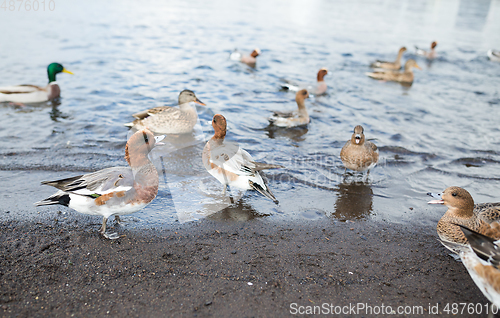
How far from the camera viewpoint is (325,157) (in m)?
7.25

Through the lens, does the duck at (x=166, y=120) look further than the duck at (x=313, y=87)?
No

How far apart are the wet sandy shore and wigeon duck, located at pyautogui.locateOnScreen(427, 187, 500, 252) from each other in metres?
0.31

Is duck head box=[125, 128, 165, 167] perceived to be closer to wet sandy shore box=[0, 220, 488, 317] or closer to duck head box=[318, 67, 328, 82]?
wet sandy shore box=[0, 220, 488, 317]

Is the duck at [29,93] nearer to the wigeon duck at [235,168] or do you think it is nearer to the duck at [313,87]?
the wigeon duck at [235,168]

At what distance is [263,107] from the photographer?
33.3ft

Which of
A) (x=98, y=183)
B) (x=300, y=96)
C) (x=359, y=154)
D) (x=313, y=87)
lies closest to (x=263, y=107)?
(x=300, y=96)

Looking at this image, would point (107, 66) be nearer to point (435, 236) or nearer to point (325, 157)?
point (325, 157)

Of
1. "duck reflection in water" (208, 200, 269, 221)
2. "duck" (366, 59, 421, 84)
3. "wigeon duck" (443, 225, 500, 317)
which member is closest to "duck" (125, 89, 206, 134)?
"duck reflection in water" (208, 200, 269, 221)

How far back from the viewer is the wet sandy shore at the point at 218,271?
339 cm

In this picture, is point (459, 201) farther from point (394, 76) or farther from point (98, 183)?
point (394, 76)

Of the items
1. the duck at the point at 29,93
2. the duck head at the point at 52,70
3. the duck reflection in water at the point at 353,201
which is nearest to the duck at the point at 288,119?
the duck reflection in water at the point at 353,201

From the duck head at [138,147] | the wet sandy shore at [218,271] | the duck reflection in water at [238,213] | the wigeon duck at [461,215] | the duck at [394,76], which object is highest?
the duck at [394,76]

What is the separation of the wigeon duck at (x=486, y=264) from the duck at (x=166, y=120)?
604 cm

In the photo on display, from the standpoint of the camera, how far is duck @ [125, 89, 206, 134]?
25.5 ft
